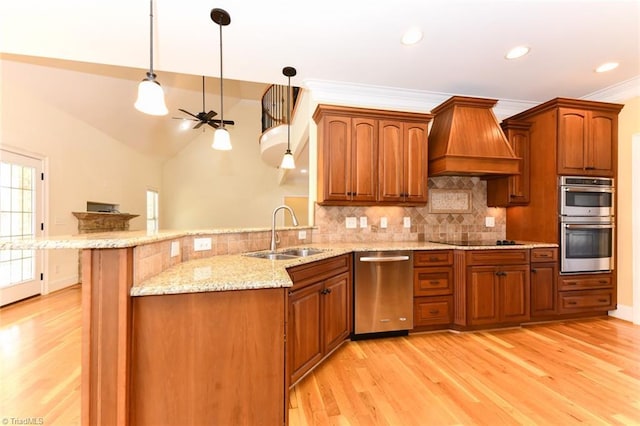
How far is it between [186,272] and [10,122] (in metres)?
4.14

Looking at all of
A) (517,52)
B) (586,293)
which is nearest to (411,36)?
(517,52)

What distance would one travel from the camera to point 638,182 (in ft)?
10.4

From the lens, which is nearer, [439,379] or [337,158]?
[439,379]

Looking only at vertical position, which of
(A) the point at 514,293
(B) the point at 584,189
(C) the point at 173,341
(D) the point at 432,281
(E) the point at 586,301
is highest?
(B) the point at 584,189

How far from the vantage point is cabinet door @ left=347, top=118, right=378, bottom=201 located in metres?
3.09

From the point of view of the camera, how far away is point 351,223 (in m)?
3.44

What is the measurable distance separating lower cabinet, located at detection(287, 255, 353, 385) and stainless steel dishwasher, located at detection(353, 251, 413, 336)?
0.34 feet

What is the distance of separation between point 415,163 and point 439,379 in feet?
7.15

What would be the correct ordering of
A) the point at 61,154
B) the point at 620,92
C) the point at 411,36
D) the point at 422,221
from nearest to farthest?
1. the point at 411,36
2. the point at 620,92
3. the point at 422,221
4. the point at 61,154

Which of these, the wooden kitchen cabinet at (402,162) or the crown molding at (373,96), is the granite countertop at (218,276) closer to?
the wooden kitchen cabinet at (402,162)

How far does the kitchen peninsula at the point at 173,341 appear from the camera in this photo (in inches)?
48.7

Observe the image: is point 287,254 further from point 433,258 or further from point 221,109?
point 433,258

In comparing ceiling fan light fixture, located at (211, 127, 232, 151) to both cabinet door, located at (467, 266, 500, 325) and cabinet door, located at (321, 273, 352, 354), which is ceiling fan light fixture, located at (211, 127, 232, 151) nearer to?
cabinet door, located at (321, 273, 352, 354)

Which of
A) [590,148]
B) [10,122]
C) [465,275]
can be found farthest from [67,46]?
[590,148]
